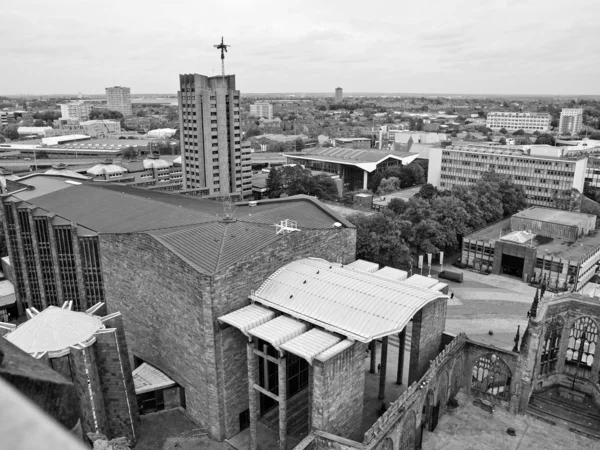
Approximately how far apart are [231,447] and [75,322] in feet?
43.3

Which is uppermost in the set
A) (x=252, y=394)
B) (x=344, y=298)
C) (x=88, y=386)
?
(x=344, y=298)

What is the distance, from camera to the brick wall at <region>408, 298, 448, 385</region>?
113 ft

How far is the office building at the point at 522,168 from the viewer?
92500 millimetres

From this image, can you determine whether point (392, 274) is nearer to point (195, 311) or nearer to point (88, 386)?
point (195, 311)

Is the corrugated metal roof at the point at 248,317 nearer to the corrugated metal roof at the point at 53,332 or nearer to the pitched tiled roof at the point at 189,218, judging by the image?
the pitched tiled roof at the point at 189,218

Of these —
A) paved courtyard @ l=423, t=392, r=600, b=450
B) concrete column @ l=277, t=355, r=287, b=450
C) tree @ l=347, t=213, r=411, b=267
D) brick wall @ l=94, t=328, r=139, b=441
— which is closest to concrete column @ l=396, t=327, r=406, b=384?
paved courtyard @ l=423, t=392, r=600, b=450

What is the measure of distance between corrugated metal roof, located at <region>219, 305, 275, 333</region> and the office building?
249 ft

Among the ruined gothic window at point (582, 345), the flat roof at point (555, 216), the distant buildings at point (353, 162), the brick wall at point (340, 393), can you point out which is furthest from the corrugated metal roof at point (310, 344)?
the distant buildings at point (353, 162)

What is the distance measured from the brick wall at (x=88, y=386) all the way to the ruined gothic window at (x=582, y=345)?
3738 cm

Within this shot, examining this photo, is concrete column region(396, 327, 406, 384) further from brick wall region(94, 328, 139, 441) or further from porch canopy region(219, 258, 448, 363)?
brick wall region(94, 328, 139, 441)

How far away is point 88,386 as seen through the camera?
94.2 ft

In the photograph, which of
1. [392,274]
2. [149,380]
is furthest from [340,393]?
[149,380]

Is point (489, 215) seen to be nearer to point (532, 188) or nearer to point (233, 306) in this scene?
point (532, 188)

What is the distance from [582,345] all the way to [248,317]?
29408 mm
